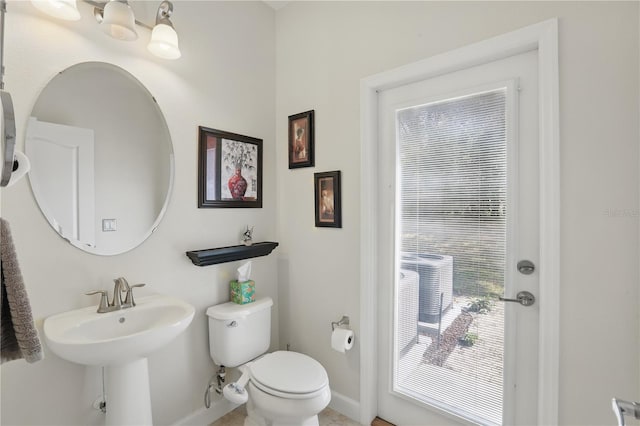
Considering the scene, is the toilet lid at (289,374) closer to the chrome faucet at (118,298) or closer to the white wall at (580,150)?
the white wall at (580,150)

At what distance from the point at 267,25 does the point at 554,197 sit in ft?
6.76

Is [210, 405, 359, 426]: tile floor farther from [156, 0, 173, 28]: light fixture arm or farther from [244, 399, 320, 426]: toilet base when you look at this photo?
[156, 0, 173, 28]: light fixture arm

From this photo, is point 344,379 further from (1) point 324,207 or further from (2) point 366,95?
(2) point 366,95

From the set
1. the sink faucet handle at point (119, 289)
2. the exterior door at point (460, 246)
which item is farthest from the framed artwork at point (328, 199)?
the sink faucet handle at point (119, 289)

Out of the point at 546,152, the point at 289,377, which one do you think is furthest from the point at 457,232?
the point at 289,377

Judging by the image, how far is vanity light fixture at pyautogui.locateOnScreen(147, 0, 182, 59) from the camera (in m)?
1.51

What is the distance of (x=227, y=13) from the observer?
198 cm

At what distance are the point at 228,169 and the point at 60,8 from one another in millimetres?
1010

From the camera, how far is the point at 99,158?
1499mm

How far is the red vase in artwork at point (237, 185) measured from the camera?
6.58ft

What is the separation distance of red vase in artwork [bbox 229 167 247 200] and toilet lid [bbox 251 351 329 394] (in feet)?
3.24

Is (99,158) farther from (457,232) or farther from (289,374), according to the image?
(457,232)

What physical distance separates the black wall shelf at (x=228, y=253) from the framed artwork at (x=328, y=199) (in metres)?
0.39

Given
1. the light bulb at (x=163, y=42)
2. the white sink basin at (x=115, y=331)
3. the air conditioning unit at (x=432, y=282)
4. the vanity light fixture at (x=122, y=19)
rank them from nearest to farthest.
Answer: the white sink basin at (x=115, y=331)
the vanity light fixture at (x=122, y=19)
the light bulb at (x=163, y=42)
the air conditioning unit at (x=432, y=282)
